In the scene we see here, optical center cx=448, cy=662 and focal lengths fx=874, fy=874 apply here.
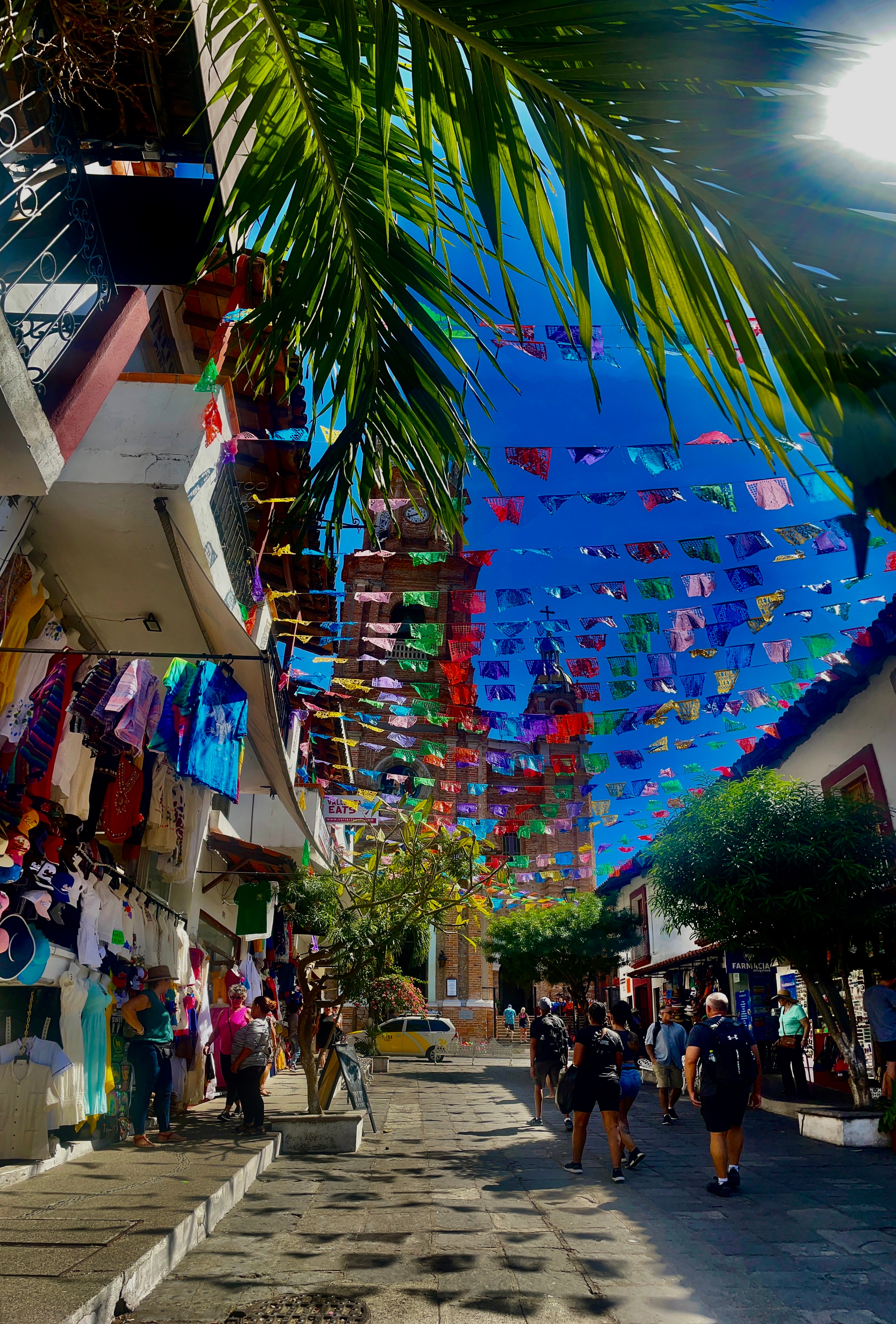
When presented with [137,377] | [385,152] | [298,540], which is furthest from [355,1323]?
[137,377]

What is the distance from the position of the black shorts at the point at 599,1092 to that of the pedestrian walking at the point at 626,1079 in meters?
0.13

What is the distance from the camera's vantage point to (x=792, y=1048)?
44.9 ft

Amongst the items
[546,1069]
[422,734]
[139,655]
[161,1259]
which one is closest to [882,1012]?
[546,1069]

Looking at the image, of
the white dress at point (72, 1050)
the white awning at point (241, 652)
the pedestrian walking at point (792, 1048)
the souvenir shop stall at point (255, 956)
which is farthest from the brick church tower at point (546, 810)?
the white dress at point (72, 1050)

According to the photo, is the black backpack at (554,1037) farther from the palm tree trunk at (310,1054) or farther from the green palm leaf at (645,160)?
the green palm leaf at (645,160)

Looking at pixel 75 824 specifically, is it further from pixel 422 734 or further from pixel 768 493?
pixel 422 734

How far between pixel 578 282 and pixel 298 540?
134 cm

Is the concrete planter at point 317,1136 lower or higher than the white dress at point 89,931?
lower

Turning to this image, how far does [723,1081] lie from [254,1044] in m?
4.93

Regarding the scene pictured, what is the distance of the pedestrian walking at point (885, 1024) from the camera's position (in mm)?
9266

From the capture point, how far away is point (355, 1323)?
3984 millimetres

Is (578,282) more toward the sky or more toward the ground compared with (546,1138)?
more toward the sky

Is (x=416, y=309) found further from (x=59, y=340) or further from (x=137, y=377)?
(x=137, y=377)

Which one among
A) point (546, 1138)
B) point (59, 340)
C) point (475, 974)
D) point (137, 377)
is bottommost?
point (546, 1138)
